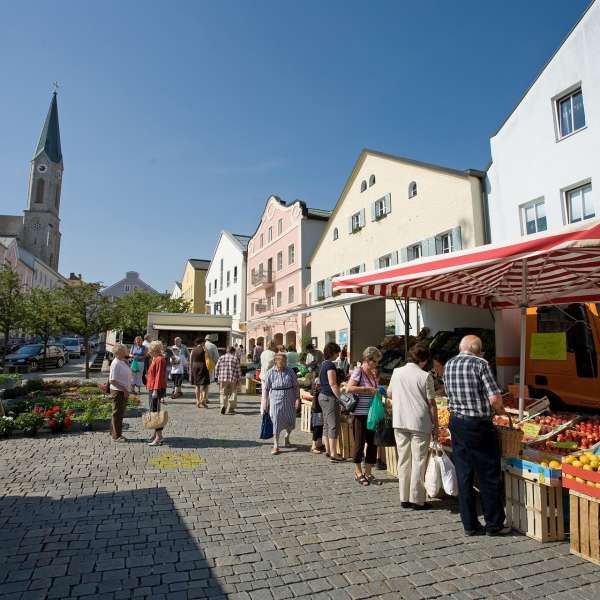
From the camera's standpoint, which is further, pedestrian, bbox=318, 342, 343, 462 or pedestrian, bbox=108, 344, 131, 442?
pedestrian, bbox=108, 344, 131, 442

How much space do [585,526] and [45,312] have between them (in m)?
23.6

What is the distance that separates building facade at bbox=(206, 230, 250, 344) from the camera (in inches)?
1553

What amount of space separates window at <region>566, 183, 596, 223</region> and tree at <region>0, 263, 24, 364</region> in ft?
82.6

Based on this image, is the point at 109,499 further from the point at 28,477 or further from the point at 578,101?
the point at 578,101

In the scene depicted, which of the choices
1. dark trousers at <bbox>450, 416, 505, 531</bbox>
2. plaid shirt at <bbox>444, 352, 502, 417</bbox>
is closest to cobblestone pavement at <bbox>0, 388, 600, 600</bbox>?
dark trousers at <bbox>450, 416, 505, 531</bbox>

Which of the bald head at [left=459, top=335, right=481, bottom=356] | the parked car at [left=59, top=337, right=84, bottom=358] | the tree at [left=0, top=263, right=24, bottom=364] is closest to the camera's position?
the bald head at [left=459, top=335, right=481, bottom=356]

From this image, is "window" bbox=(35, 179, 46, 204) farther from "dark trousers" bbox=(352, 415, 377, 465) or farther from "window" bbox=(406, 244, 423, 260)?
"dark trousers" bbox=(352, 415, 377, 465)

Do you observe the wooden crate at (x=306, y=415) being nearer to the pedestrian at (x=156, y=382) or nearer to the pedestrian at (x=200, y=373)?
the pedestrian at (x=156, y=382)

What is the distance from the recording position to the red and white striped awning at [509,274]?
459cm

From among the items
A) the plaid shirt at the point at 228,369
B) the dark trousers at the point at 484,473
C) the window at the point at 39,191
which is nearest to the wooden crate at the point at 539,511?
the dark trousers at the point at 484,473

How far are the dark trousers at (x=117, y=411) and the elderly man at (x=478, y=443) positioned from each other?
578 centimetres

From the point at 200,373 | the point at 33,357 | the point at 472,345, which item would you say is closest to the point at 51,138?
the point at 33,357

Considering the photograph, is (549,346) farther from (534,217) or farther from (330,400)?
(534,217)

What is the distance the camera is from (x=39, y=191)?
8288 centimetres
